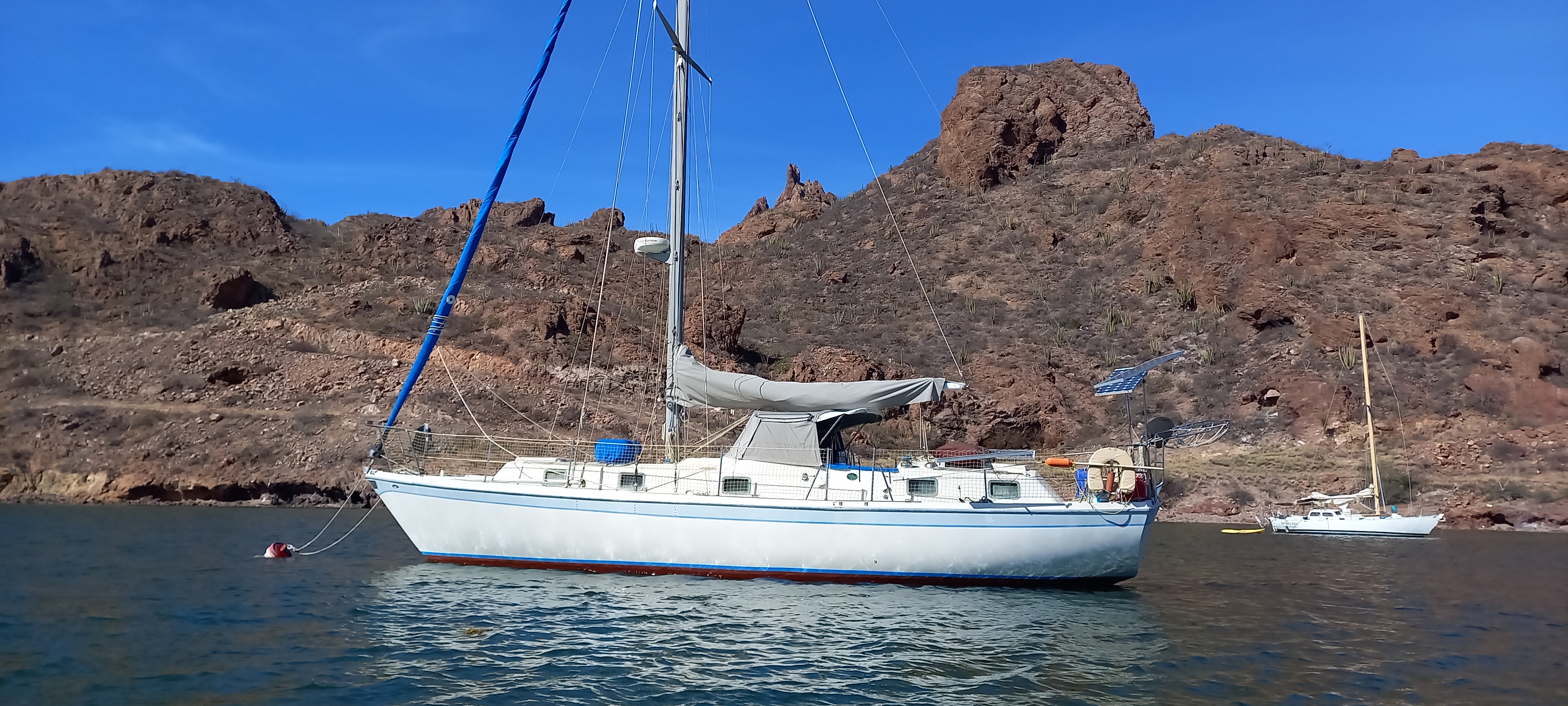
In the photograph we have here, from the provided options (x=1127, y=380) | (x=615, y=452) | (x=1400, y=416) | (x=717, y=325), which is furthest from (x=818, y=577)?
(x=1400, y=416)

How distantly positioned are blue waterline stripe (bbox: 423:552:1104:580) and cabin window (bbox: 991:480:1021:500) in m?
1.31

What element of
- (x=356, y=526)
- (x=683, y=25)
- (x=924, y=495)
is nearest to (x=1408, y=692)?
(x=924, y=495)

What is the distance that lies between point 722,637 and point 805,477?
4985 millimetres

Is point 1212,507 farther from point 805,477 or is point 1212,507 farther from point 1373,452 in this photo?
point 805,477

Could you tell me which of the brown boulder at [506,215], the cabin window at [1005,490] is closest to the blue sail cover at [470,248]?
the cabin window at [1005,490]

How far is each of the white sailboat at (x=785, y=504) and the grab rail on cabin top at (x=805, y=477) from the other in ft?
0.10

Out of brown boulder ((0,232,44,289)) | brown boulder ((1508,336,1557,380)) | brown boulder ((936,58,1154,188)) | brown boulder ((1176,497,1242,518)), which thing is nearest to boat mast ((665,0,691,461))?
Answer: brown boulder ((1176,497,1242,518))

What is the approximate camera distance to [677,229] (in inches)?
704

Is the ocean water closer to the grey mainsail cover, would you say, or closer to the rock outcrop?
the grey mainsail cover

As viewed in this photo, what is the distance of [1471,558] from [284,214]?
66.8m

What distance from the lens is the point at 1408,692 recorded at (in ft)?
30.7

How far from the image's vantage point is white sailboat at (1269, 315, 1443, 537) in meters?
28.1

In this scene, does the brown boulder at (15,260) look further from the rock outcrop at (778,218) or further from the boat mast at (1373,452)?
the boat mast at (1373,452)

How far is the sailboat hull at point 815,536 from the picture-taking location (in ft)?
50.0
